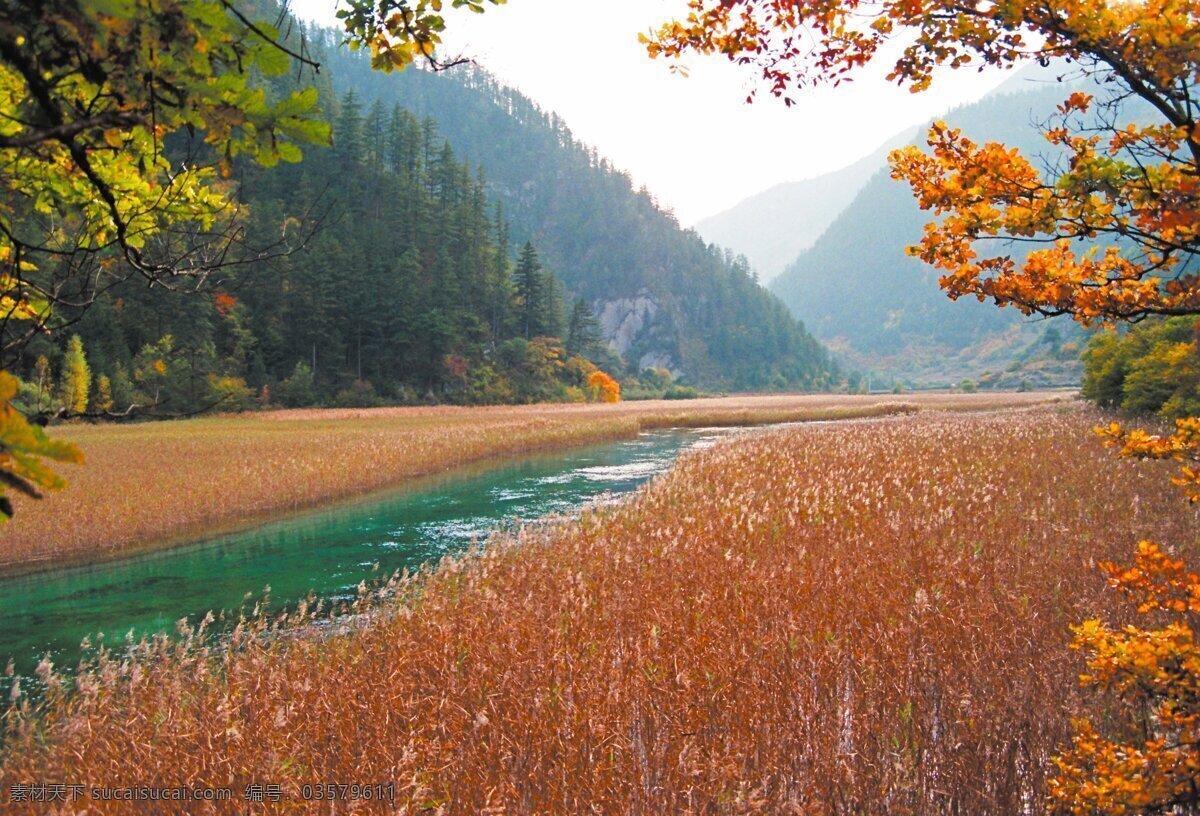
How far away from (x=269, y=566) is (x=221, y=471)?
333 inches

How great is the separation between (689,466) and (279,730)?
1500 cm

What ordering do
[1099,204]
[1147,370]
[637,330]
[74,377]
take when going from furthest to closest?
[637,330] → [74,377] → [1147,370] → [1099,204]

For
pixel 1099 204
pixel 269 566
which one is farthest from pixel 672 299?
pixel 1099 204

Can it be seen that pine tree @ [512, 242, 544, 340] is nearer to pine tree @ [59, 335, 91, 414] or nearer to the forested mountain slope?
the forested mountain slope

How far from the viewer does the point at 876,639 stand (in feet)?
17.9

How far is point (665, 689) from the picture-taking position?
15.6 feet

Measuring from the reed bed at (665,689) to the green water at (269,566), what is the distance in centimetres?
245

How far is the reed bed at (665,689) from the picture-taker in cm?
380

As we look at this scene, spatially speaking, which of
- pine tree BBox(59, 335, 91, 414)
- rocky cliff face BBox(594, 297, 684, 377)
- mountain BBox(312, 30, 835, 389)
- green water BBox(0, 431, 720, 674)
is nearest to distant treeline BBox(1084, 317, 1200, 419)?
green water BBox(0, 431, 720, 674)

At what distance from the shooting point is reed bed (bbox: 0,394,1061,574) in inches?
512

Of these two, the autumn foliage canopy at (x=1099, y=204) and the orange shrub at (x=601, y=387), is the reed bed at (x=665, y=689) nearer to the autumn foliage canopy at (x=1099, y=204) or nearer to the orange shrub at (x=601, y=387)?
the autumn foliage canopy at (x=1099, y=204)

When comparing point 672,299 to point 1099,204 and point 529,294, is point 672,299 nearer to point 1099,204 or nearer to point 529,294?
point 529,294

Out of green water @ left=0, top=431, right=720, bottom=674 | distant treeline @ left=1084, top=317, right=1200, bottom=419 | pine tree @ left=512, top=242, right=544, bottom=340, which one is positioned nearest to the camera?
green water @ left=0, top=431, right=720, bottom=674

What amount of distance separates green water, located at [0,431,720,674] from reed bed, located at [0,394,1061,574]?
4.64 ft
